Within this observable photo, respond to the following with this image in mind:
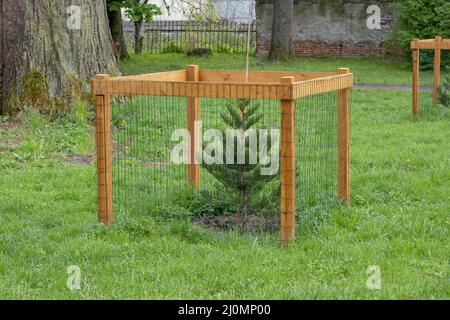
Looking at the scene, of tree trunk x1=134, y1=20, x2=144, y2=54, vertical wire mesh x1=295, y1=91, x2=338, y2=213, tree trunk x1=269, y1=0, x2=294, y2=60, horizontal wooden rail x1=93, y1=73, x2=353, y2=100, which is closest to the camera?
horizontal wooden rail x1=93, y1=73, x2=353, y2=100

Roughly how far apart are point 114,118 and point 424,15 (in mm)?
17406

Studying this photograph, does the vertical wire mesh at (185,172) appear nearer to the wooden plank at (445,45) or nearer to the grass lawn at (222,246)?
the grass lawn at (222,246)

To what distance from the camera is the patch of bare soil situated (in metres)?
7.16

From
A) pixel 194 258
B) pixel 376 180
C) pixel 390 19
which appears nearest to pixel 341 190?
pixel 376 180

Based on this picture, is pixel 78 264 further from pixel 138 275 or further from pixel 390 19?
pixel 390 19

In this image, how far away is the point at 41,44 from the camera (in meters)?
12.5

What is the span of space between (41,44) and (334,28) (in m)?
19.1

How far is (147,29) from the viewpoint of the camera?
37.2 meters

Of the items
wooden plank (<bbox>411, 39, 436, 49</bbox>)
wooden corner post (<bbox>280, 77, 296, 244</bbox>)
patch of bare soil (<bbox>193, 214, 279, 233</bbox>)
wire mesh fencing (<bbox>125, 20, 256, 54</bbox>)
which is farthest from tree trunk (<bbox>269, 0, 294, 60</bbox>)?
wooden corner post (<bbox>280, 77, 296, 244</bbox>)

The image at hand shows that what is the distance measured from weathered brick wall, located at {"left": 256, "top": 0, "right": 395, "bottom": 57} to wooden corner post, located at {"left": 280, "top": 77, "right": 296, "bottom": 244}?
23958mm

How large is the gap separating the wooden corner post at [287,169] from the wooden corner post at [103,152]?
1.45m

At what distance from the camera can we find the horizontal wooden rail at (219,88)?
6.51m

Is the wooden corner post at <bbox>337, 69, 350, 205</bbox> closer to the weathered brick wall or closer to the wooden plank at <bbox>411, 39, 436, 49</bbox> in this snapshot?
the wooden plank at <bbox>411, 39, 436, 49</bbox>

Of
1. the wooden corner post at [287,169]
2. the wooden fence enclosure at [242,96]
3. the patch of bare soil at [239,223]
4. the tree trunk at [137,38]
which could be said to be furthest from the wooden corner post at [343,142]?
the tree trunk at [137,38]
